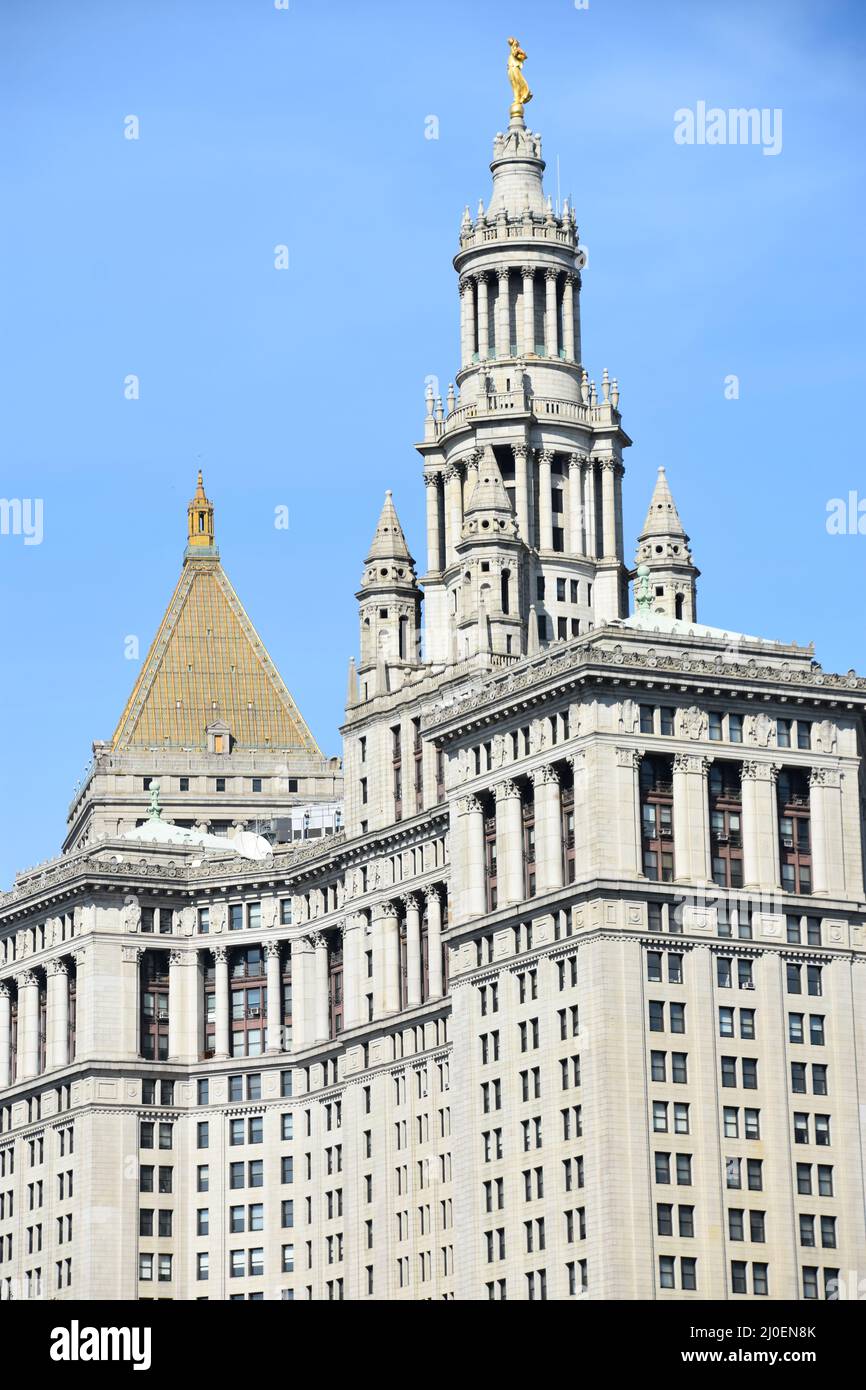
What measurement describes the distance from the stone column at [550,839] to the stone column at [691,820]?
667cm

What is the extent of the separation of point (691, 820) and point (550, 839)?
8.11m

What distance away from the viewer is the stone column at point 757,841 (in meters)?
199

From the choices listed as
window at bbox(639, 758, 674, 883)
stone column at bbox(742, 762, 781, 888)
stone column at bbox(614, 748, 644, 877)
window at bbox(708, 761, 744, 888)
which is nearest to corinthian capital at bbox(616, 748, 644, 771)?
stone column at bbox(614, 748, 644, 877)

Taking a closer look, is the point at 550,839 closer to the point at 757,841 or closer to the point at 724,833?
the point at 724,833

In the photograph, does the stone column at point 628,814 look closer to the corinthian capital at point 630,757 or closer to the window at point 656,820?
the corinthian capital at point 630,757

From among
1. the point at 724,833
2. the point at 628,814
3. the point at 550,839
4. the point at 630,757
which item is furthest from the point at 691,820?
the point at 550,839

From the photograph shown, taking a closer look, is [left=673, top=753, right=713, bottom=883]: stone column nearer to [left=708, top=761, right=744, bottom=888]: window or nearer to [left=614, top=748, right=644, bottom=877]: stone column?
[left=708, top=761, right=744, bottom=888]: window

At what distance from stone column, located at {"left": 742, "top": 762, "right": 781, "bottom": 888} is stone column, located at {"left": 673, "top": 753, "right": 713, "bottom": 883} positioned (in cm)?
257

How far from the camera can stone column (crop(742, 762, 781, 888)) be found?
652ft
